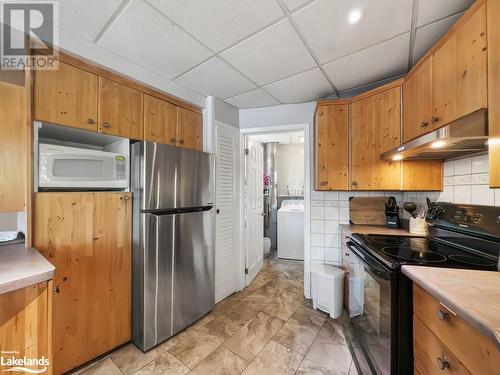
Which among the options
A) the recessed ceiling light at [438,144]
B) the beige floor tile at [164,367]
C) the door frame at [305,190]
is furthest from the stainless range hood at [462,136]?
the beige floor tile at [164,367]

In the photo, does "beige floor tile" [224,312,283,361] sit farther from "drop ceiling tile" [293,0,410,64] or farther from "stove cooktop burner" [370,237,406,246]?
"drop ceiling tile" [293,0,410,64]

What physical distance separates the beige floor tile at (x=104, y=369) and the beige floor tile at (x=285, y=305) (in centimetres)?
133

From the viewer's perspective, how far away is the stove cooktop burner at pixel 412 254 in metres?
1.16

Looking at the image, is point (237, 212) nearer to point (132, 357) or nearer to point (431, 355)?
point (132, 357)

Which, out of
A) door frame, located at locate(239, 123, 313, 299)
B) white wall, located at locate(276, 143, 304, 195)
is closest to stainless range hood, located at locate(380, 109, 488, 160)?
door frame, located at locate(239, 123, 313, 299)

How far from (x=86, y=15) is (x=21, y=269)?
1.42m

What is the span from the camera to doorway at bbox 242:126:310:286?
2.89 m

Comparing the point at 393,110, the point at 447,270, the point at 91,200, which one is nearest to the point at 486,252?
the point at 447,270

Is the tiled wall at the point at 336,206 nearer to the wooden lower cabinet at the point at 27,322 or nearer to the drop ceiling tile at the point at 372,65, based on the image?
the drop ceiling tile at the point at 372,65

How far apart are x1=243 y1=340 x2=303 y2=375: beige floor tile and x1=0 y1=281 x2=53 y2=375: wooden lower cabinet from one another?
47.1 inches

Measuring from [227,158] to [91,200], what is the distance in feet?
4.72

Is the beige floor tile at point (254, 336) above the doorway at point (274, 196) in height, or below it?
below

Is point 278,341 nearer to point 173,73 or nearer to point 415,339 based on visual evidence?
point 415,339

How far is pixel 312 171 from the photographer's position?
2535 mm
